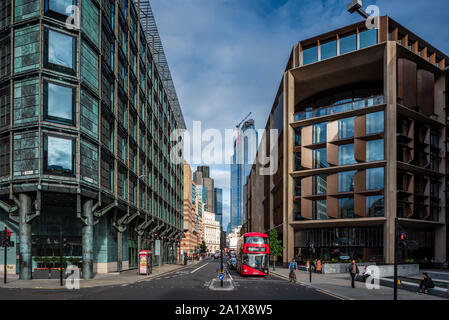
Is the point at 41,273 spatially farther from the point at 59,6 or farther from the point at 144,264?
the point at 59,6

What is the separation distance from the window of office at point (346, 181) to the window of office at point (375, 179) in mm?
2316

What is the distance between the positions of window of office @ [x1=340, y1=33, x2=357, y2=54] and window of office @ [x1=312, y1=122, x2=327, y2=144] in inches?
408

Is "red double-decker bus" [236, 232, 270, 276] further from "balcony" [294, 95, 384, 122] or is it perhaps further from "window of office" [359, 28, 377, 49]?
"window of office" [359, 28, 377, 49]

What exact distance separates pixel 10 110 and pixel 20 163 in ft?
14.5

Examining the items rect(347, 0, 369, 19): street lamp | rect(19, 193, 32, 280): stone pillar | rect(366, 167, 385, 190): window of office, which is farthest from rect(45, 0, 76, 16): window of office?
rect(347, 0, 369, 19): street lamp

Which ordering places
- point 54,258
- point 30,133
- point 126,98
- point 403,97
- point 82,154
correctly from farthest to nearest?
point 403,97 < point 126,98 < point 54,258 < point 82,154 < point 30,133

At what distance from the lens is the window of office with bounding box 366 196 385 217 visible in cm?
5306

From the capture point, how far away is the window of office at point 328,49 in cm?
5828

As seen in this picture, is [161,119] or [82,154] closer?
[82,154]

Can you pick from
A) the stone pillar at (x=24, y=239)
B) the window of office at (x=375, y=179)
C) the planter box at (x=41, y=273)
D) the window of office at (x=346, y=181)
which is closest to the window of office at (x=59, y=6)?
the stone pillar at (x=24, y=239)

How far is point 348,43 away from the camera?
187 feet

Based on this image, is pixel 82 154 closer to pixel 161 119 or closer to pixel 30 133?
pixel 30 133

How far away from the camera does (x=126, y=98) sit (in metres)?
49.1
